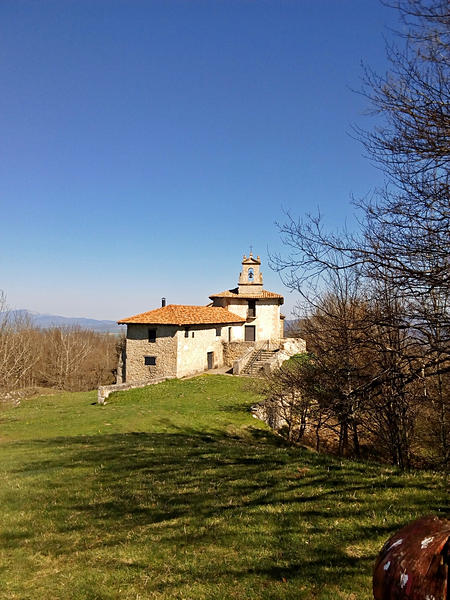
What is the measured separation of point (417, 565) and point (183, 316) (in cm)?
3017

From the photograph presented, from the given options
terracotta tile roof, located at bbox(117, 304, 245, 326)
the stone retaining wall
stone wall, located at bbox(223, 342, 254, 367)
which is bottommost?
the stone retaining wall

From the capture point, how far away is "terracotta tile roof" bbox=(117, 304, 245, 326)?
99.9ft

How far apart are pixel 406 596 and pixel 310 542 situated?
11.1 feet

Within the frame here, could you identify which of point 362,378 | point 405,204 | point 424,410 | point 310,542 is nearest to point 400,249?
point 405,204

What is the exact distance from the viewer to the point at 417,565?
1862 millimetres

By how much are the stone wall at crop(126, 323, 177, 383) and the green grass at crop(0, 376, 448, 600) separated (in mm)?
18728

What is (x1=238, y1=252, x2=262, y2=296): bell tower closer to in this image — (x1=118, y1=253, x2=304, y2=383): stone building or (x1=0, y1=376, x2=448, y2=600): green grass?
(x1=118, y1=253, x2=304, y2=383): stone building

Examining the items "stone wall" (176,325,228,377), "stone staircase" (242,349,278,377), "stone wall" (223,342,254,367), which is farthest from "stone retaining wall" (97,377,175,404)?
"stone wall" (223,342,254,367)

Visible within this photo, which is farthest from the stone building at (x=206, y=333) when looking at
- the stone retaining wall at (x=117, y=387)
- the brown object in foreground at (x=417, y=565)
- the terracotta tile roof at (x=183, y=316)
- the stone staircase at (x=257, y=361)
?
the brown object in foreground at (x=417, y=565)

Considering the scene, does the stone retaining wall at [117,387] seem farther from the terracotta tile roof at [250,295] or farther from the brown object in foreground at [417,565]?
the brown object in foreground at [417,565]

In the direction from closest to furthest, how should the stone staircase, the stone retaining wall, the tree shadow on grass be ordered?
the tree shadow on grass → the stone retaining wall → the stone staircase

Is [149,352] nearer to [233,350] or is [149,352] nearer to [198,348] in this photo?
[198,348]

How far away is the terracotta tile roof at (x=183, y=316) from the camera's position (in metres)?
30.4

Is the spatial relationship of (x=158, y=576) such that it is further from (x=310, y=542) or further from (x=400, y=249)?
(x=400, y=249)
